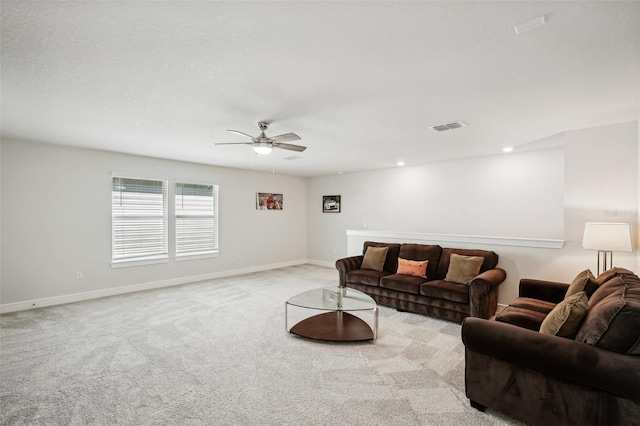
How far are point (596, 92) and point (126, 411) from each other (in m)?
4.69

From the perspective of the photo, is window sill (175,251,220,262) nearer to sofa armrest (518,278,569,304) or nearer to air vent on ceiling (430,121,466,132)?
air vent on ceiling (430,121,466,132)

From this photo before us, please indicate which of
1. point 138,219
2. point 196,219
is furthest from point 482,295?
point 138,219

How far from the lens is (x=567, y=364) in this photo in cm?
181

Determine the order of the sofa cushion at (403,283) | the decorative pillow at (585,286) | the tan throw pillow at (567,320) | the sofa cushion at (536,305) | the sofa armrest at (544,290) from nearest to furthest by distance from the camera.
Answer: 1. the tan throw pillow at (567,320)
2. the decorative pillow at (585,286)
3. the sofa cushion at (536,305)
4. the sofa armrest at (544,290)
5. the sofa cushion at (403,283)

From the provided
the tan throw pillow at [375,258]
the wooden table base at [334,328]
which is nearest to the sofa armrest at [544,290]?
the wooden table base at [334,328]

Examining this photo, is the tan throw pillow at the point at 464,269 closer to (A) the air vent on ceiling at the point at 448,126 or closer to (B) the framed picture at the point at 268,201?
(A) the air vent on ceiling at the point at 448,126

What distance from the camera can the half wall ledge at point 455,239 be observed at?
4098 mm

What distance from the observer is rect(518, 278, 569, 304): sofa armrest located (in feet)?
10.7

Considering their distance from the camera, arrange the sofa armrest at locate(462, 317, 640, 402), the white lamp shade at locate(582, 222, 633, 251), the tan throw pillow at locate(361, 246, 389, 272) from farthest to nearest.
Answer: the tan throw pillow at locate(361, 246, 389, 272) → the white lamp shade at locate(582, 222, 633, 251) → the sofa armrest at locate(462, 317, 640, 402)

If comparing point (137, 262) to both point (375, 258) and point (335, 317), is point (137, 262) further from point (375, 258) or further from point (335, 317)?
point (375, 258)

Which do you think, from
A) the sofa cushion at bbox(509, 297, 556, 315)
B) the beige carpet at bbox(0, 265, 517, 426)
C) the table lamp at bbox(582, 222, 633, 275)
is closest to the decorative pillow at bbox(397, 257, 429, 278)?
the beige carpet at bbox(0, 265, 517, 426)

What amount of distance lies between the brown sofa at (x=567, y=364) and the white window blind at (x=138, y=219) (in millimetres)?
5552

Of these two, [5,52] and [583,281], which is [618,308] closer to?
[583,281]

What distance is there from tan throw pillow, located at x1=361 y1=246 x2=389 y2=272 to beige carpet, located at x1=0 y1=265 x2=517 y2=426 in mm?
950
